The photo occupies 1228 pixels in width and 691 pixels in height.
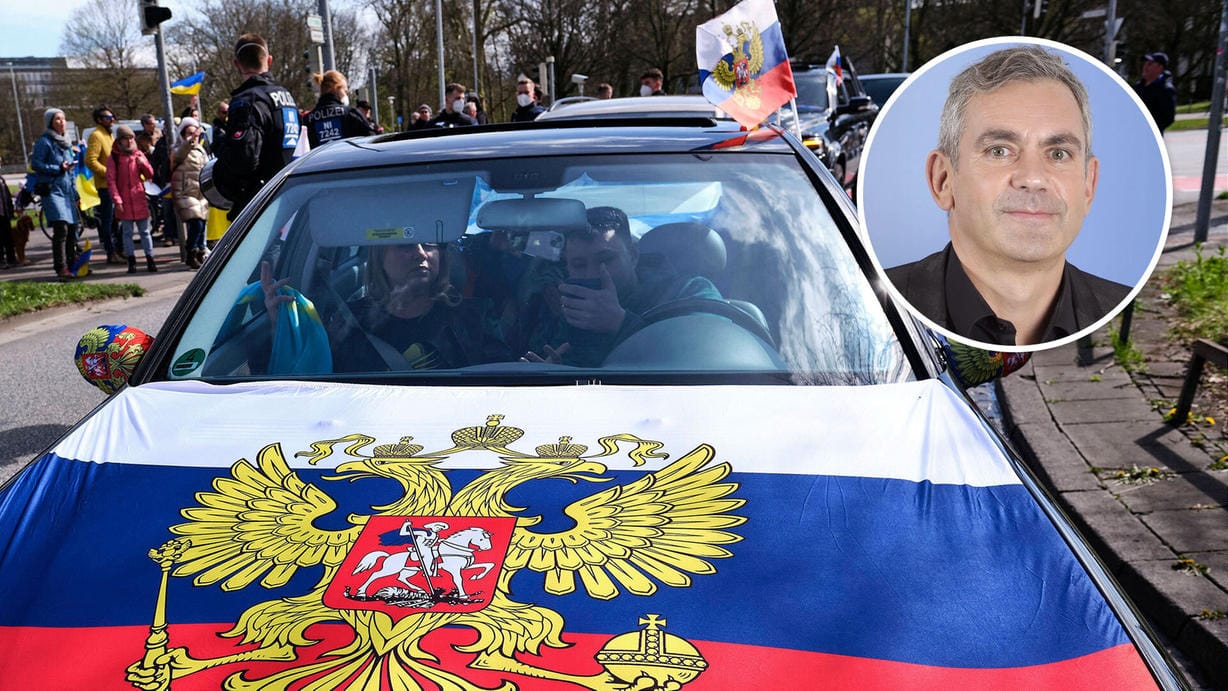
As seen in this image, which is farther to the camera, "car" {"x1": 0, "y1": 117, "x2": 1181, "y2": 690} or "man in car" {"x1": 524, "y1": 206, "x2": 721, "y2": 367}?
"man in car" {"x1": 524, "y1": 206, "x2": 721, "y2": 367}

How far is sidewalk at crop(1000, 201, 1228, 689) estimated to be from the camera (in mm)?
3395

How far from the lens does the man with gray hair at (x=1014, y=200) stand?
1623 millimetres

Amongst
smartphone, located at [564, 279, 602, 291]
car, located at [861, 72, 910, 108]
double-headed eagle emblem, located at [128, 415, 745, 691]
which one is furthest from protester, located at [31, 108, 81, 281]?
car, located at [861, 72, 910, 108]

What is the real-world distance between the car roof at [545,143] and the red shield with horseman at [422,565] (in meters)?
1.32

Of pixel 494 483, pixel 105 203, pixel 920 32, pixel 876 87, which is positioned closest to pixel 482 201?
pixel 494 483

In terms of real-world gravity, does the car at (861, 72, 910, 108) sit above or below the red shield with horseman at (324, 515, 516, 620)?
above

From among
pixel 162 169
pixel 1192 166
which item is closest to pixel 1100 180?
pixel 162 169

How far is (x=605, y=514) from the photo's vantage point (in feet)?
5.99

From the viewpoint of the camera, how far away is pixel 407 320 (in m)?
2.71

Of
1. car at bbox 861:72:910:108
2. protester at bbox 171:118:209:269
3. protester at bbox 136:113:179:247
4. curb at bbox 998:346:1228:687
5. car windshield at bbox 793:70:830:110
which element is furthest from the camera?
car at bbox 861:72:910:108

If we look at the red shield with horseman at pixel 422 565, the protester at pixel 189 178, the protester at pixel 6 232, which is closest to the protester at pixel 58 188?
the protester at pixel 189 178

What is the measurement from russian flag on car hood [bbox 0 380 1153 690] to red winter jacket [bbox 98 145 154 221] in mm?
10997

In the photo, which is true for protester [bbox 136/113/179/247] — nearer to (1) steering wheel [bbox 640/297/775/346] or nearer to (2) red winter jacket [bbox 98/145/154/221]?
(2) red winter jacket [bbox 98/145/154/221]

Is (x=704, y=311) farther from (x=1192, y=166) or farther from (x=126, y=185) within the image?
(x=1192, y=166)
